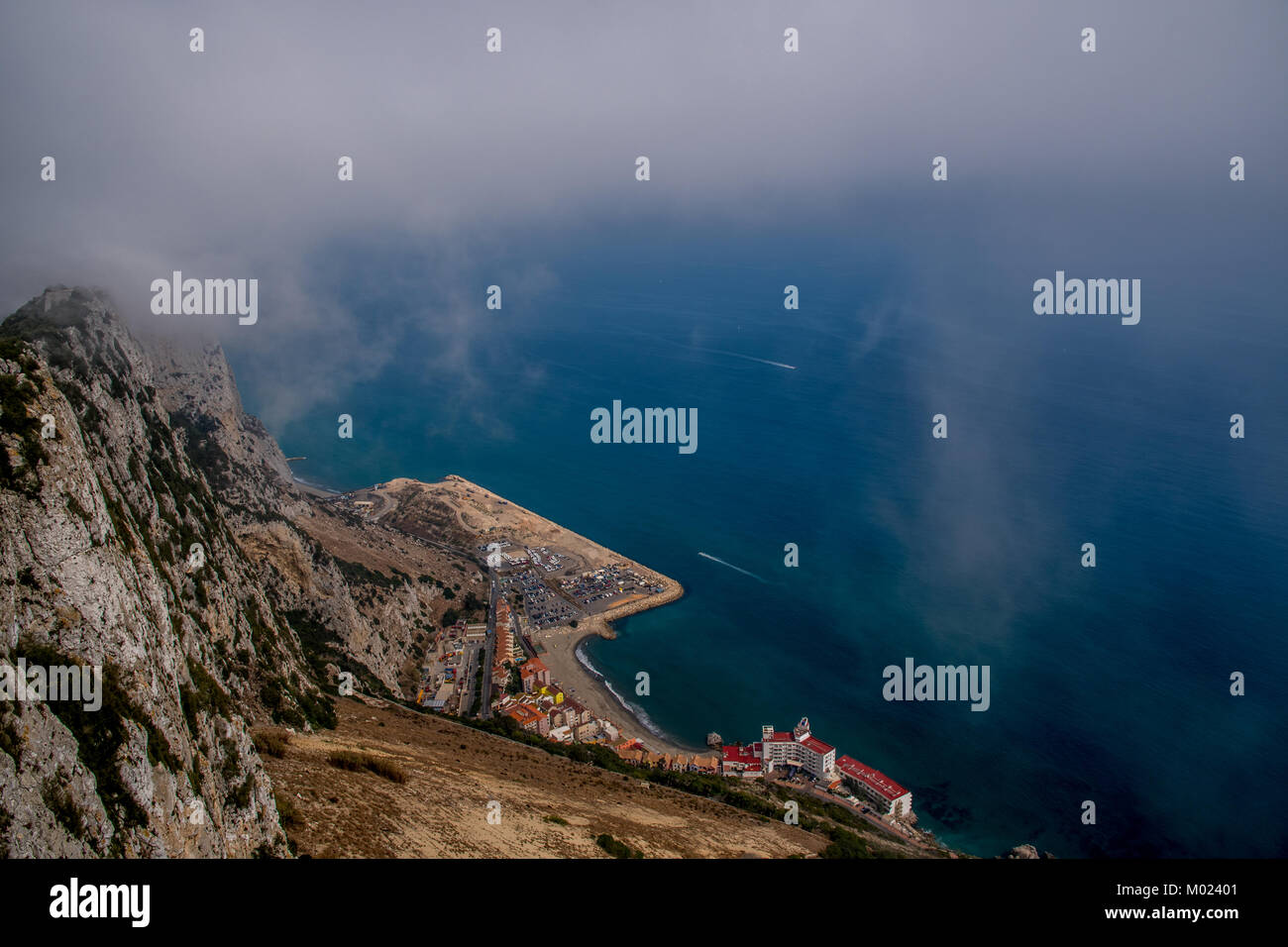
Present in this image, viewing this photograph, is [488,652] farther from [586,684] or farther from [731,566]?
[731,566]

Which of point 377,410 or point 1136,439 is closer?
point 1136,439

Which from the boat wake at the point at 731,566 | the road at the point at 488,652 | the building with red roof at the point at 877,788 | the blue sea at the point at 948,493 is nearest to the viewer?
the building with red roof at the point at 877,788

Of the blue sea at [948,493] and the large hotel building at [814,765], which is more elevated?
the blue sea at [948,493]

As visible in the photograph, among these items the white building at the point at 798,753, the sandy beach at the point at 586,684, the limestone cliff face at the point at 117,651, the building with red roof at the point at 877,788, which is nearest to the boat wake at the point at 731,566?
the sandy beach at the point at 586,684

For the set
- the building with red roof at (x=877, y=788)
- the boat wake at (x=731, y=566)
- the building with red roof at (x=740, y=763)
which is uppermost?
the boat wake at (x=731, y=566)

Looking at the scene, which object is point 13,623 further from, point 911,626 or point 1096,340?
point 1096,340

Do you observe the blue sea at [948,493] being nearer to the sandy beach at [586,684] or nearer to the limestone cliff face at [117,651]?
the sandy beach at [586,684]
